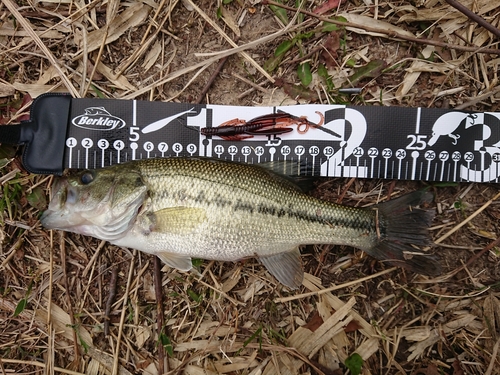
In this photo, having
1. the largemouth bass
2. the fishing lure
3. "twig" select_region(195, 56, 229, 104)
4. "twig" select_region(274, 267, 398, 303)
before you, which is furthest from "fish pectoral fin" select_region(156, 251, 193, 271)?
"twig" select_region(195, 56, 229, 104)

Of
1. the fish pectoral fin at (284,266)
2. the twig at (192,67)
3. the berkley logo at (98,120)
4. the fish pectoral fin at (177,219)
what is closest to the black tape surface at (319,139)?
the berkley logo at (98,120)

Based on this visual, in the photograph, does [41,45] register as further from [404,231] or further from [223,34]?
[404,231]

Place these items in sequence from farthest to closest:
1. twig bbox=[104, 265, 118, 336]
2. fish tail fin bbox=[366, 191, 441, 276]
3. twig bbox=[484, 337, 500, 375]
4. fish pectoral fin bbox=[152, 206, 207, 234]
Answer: twig bbox=[104, 265, 118, 336] → twig bbox=[484, 337, 500, 375] → fish tail fin bbox=[366, 191, 441, 276] → fish pectoral fin bbox=[152, 206, 207, 234]

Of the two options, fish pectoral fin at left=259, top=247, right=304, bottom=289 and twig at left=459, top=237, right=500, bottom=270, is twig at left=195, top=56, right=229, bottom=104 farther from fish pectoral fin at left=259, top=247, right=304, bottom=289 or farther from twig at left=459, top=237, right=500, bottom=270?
twig at left=459, top=237, right=500, bottom=270

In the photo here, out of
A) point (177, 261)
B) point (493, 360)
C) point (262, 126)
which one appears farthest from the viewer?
point (262, 126)

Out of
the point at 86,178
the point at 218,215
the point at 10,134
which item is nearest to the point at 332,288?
the point at 218,215

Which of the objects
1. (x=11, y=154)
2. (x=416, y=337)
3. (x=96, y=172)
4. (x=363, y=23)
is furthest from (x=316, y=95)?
(x=11, y=154)
